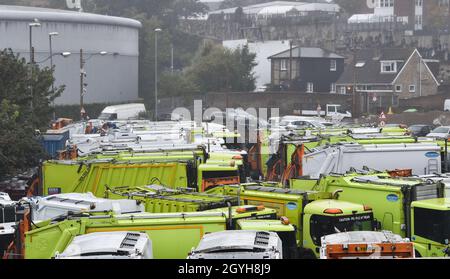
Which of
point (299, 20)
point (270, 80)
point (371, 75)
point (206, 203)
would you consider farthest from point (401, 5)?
point (206, 203)

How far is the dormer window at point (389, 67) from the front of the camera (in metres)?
82.5

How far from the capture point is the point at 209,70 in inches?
3521

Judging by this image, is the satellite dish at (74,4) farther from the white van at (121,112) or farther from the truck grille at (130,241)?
the truck grille at (130,241)

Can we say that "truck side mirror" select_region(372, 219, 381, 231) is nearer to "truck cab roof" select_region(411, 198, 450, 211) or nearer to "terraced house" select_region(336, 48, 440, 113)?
"truck cab roof" select_region(411, 198, 450, 211)

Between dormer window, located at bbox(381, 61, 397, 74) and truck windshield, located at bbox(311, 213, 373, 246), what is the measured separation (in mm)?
65287

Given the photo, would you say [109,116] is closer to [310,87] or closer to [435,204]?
[310,87]

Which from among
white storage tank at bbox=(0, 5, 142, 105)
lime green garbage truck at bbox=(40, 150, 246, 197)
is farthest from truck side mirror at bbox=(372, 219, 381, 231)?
white storage tank at bbox=(0, 5, 142, 105)

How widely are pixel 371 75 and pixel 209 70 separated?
1531 centimetres

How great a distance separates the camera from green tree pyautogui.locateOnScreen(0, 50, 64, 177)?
1278 inches

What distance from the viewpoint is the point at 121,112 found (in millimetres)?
66562

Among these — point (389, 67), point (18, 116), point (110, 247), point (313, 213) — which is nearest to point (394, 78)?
point (389, 67)

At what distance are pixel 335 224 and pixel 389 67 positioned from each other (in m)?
66.2

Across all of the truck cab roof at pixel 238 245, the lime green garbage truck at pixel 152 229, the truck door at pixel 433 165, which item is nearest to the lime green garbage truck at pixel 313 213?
the lime green garbage truck at pixel 152 229

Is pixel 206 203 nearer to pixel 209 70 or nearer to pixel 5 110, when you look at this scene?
pixel 5 110
